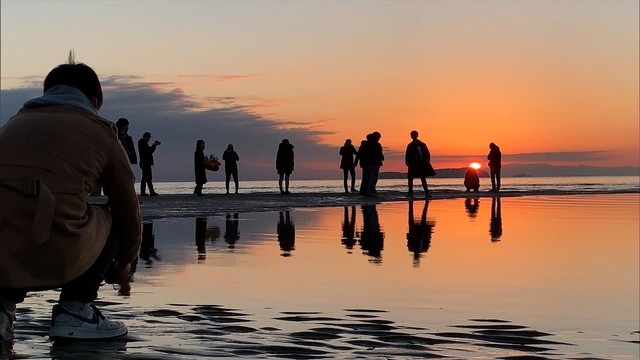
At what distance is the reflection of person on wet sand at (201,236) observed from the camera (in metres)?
10.4

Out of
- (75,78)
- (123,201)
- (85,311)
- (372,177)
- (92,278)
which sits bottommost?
(85,311)

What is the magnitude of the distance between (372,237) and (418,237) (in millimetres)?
698

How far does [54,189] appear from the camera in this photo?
4145mm

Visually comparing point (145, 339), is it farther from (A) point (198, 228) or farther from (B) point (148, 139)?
(B) point (148, 139)

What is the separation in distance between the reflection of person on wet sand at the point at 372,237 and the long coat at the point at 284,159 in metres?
14.8

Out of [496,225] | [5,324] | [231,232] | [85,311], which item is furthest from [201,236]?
[5,324]

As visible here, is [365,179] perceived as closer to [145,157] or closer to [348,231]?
[145,157]

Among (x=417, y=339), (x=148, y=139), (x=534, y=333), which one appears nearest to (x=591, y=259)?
(x=534, y=333)

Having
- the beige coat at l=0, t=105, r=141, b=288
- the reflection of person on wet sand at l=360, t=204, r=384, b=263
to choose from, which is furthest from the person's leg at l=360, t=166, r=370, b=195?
the beige coat at l=0, t=105, r=141, b=288

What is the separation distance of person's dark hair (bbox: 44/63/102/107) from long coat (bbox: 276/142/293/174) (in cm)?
2908

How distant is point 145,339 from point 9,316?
801mm

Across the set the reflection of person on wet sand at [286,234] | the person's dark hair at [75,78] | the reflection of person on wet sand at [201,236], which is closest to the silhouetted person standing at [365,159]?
the reflection of person on wet sand at [286,234]

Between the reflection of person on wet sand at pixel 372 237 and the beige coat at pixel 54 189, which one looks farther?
the reflection of person on wet sand at pixel 372 237

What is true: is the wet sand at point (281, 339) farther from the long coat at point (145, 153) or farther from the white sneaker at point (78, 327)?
the long coat at point (145, 153)
